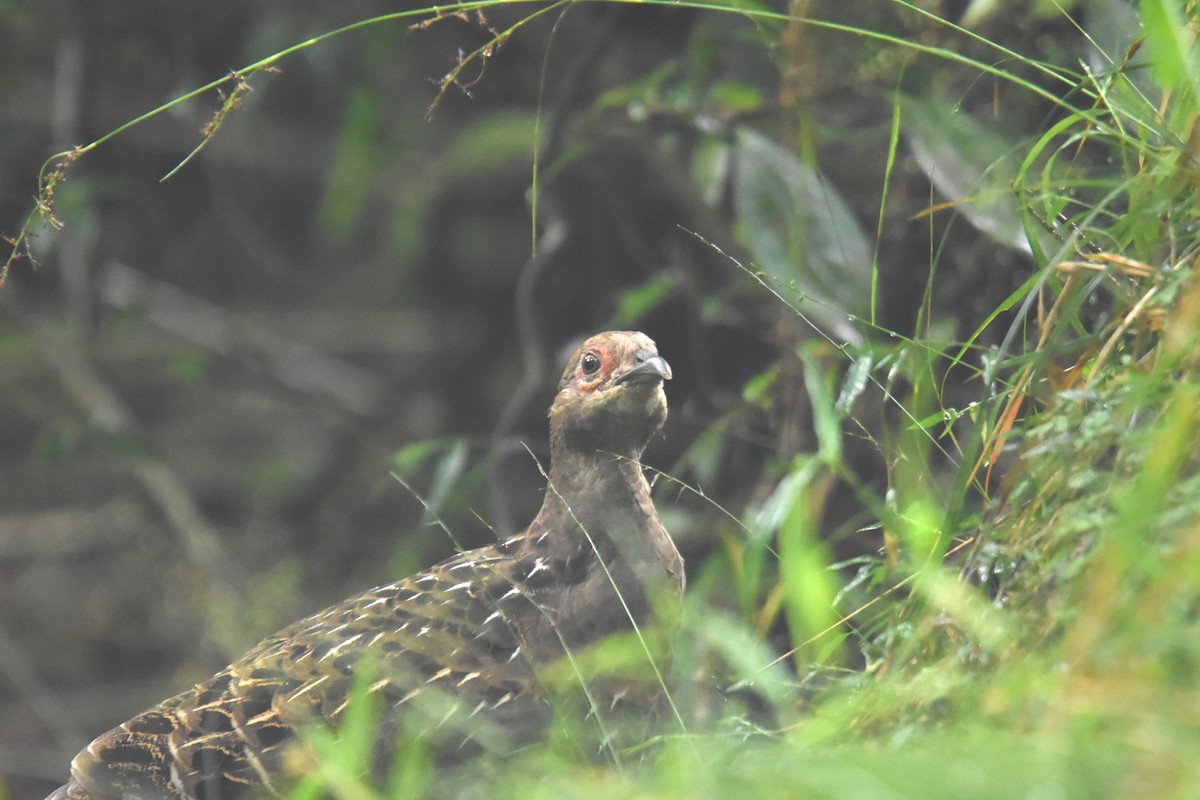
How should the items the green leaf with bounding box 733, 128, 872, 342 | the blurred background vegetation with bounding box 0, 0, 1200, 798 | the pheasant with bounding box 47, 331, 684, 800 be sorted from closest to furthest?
the blurred background vegetation with bounding box 0, 0, 1200, 798, the pheasant with bounding box 47, 331, 684, 800, the green leaf with bounding box 733, 128, 872, 342

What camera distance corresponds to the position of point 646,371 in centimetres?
349

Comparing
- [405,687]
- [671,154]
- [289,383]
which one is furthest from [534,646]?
[289,383]

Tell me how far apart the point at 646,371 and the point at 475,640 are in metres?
0.77

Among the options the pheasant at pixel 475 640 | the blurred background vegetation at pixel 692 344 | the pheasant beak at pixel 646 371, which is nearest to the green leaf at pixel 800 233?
the blurred background vegetation at pixel 692 344

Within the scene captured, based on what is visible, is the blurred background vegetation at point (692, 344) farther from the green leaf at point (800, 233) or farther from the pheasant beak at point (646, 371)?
the pheasant beak at point (646, 371)

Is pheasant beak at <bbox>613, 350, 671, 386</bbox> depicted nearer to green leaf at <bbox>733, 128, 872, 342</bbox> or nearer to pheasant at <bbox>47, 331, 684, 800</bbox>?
pheasant at <bbox>47, 331, 684, 800</bbox>

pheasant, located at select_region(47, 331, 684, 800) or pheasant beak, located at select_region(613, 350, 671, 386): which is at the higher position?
pheasant beak, located at select_region(613, 350, 671, 386)

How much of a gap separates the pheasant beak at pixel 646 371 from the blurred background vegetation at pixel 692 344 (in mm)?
407

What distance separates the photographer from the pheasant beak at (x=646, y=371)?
3.45 meters

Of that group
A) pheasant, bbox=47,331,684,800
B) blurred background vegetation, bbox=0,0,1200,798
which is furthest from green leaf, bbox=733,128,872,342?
pheasant, bbox=47,331,684,800

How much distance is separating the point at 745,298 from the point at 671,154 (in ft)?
1.85

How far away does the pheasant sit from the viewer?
3350mm

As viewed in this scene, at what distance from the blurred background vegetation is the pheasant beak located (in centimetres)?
41

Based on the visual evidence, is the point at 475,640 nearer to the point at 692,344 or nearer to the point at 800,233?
the point at 800,233
